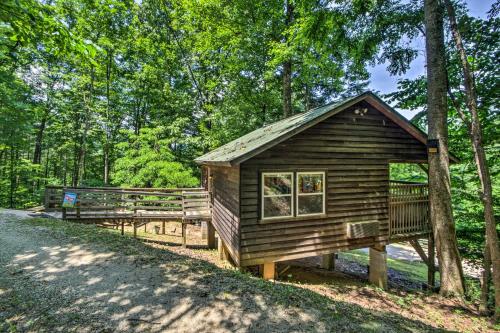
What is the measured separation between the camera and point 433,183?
6789 millimetres

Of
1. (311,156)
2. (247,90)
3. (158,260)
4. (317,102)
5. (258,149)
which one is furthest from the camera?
(317,102)

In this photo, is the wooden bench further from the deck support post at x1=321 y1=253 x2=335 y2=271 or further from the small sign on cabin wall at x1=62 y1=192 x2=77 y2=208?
the deck support post at x1=321 y1=253 x2=335 y2=271

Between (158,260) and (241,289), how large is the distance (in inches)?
82.4

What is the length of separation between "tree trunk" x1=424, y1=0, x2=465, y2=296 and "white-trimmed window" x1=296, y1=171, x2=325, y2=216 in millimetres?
3024

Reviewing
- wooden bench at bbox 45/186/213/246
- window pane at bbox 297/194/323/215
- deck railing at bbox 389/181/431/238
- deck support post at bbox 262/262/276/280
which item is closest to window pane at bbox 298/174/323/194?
window pane at bbox 297/194/323/215

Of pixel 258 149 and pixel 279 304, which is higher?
pixel 258 149

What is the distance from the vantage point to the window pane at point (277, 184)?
21.9 ft

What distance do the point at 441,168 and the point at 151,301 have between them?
300 inches

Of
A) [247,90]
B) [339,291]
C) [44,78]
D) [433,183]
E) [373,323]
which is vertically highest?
[44,78]

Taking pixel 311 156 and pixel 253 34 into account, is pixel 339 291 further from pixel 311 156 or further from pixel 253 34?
pixel 253 34

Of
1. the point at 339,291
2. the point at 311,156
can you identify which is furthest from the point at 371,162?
the point at 339,291

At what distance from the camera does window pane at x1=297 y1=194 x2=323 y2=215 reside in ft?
22.9

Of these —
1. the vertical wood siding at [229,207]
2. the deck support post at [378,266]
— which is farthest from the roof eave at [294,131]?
the deck support post at [378,266]

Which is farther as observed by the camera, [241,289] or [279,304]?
[241,289]
